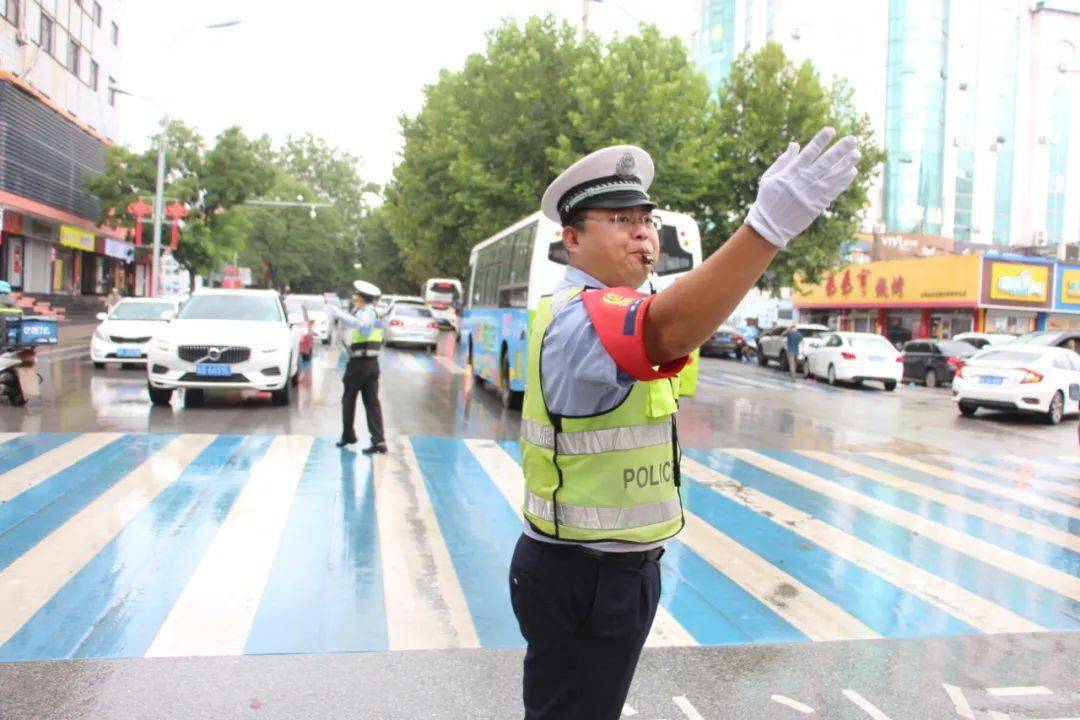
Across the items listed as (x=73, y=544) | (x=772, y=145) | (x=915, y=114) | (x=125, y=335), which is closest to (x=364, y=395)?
(x=73, y=544)

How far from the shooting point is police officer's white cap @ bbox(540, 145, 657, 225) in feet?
→ 7.63

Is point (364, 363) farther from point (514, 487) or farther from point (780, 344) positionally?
point (780, 344)

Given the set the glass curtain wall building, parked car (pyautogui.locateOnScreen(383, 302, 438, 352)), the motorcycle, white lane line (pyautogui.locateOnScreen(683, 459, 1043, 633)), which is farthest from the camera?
the glass curtain wall building

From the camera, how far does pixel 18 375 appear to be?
12.4 meters

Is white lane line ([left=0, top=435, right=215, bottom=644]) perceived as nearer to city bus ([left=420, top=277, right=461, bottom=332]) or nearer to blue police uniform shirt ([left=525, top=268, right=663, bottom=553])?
blue police uniform shirt ([left=525, top=268, right=663, bottom=553])

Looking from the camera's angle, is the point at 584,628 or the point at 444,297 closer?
the point at 584,628

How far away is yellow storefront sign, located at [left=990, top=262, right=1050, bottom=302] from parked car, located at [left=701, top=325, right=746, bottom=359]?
9558 millimetres

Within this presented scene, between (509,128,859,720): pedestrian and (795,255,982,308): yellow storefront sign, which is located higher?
(795,255,982,308): yellow storefront sign

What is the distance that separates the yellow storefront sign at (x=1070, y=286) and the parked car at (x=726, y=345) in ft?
42.3

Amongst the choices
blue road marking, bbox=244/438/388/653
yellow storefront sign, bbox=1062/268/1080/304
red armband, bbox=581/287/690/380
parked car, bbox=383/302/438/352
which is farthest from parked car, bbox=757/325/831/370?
red armband, bbox=581/287/690/380

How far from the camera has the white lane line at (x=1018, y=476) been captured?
975 cm

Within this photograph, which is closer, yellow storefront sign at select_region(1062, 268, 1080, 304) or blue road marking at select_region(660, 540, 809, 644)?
blue road marking at select_region(660, 540, 809, 644)

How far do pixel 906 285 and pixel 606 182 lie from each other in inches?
1572

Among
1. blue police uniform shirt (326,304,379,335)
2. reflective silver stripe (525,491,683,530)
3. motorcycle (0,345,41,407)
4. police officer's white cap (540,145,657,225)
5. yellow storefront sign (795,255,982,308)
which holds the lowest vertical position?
motorcycle (0,345,41,407)
